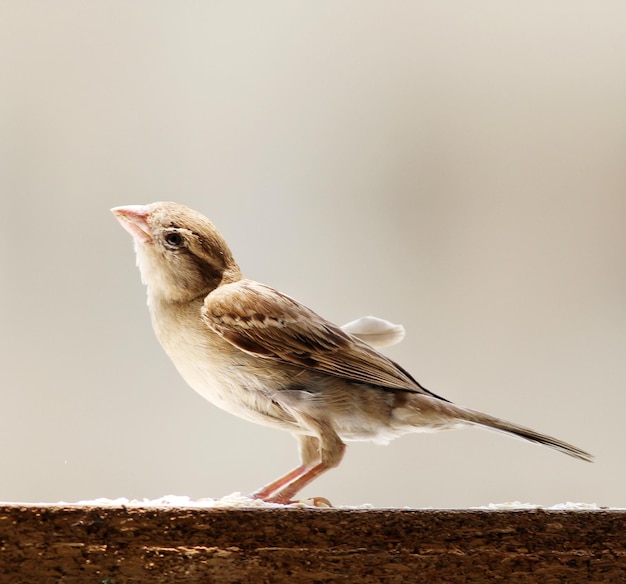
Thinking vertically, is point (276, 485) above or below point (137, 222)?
below

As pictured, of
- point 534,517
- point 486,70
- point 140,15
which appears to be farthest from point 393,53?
point 534,517

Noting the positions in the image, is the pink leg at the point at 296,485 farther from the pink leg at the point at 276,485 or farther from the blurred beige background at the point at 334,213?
the blurred beige background at the point at 334,213

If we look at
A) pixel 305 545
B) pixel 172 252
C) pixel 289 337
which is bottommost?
pixel 305 545

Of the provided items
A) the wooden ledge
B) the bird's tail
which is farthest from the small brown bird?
the wooden ledge

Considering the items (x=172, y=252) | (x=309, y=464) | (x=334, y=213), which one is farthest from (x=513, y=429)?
(x=334, y=213)

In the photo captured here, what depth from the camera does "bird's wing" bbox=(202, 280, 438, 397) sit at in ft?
5.41

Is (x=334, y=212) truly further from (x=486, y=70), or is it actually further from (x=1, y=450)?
(x=1, y=450)

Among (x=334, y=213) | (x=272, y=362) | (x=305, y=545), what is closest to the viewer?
(x=305, y=545)

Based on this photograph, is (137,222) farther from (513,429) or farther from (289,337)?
(513,429)

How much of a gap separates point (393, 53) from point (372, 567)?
1625 millimetres

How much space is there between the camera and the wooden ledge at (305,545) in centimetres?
125

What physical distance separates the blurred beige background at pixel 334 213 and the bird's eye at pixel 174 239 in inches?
22.9

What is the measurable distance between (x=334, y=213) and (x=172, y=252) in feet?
2.62

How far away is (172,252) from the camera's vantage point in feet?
5.71
